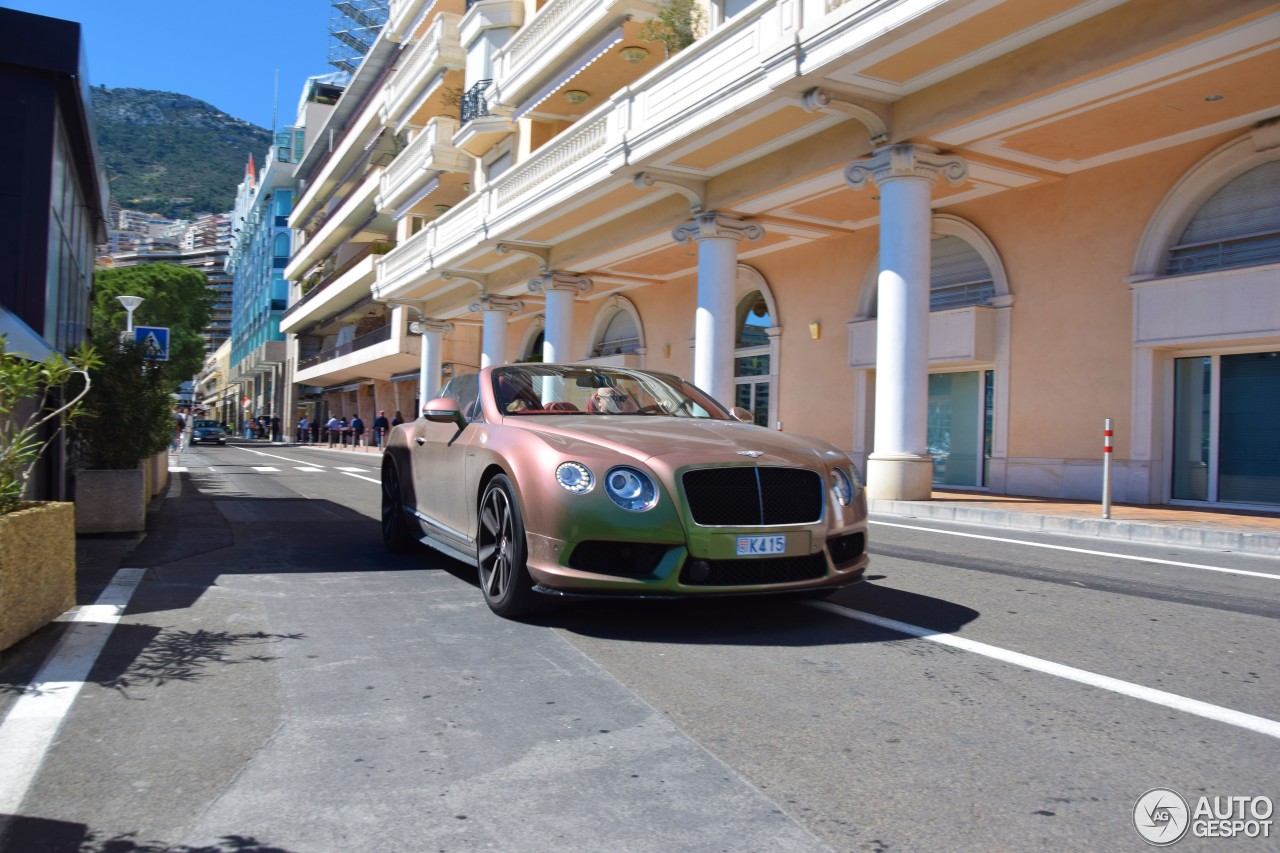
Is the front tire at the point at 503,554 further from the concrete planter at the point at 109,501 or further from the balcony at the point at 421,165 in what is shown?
the balcony at the point at 421,165

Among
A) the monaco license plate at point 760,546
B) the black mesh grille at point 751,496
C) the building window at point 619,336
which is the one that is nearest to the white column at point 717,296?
A: the building window at point 619,336

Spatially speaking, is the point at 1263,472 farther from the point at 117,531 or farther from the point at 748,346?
the point at 117,531

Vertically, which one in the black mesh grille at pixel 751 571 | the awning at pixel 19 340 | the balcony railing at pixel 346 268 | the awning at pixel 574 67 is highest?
the awning at pixel 574 67

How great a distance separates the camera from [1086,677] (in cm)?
410

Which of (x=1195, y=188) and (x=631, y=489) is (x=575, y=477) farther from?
(x=1195, y=188)

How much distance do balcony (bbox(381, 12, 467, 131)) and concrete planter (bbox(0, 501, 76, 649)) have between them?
32.7 metres

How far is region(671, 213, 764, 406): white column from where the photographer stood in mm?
18516

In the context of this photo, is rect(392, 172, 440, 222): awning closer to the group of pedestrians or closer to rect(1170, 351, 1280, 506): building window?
the group of pedestrians

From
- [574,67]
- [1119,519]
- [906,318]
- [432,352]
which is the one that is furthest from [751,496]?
[432,352]

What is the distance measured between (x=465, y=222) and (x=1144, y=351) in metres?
18.8

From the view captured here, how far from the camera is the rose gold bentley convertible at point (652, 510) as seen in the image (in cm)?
461

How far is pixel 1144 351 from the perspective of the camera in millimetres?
14117

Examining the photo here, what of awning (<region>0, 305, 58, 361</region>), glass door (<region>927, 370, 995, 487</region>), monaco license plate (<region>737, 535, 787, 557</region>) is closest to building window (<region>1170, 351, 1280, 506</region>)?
glass door (<region>927, 370, 995, 487</region>)

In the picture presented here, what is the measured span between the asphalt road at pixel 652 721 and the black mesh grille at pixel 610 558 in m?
0.35
